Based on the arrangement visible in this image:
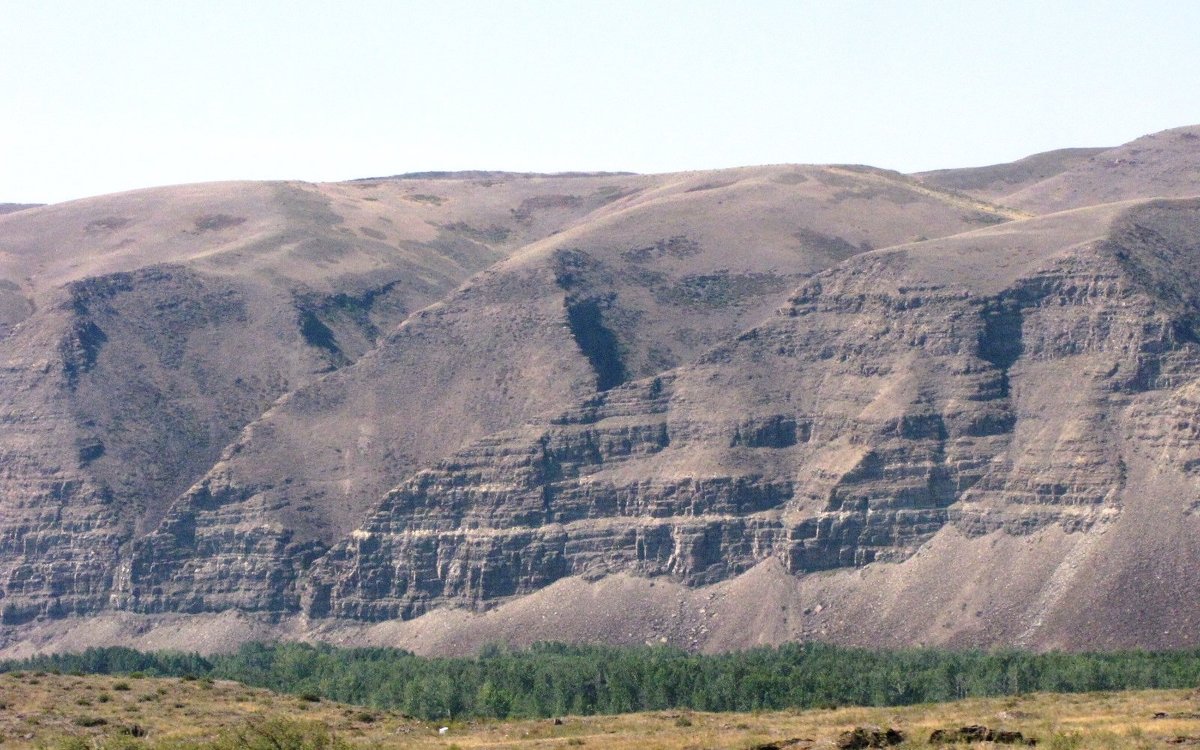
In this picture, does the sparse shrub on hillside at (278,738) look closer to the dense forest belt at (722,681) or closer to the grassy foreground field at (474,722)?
the grassy foreground field at (474,722)

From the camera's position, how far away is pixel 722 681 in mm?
163500

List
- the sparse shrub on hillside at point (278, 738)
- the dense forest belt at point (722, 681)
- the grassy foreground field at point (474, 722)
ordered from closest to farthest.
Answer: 1. the sparse shrub on hillside at point (278, 738)
2. the grassy foreground field at point (474, 722)
3. the dense forest belt at point (722, 681)

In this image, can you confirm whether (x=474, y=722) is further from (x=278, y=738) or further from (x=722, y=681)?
(x=722, y=681)

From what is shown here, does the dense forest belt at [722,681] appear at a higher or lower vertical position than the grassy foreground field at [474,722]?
lower

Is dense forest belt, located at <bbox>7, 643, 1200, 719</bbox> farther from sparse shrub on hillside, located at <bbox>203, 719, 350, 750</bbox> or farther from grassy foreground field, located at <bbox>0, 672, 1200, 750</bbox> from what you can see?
sparse shrub on hillside, located at <bbox>203, 719, 350, 750</bbox>

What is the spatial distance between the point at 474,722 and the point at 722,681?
178 feet

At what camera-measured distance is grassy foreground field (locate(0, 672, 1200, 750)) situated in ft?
283

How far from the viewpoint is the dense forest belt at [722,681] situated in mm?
157875

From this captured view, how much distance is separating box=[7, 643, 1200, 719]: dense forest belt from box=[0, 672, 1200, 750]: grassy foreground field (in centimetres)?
4063

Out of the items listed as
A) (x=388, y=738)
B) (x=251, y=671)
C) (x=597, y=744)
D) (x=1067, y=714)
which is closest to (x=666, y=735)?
(x=597, y=744)

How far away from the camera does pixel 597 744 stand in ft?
301

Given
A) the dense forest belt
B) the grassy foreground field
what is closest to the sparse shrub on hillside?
the grassy foreground field

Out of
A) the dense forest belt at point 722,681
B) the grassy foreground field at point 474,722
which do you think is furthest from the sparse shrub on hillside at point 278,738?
the dense forest belt at point 722,681

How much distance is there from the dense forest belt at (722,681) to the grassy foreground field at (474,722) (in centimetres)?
4063
